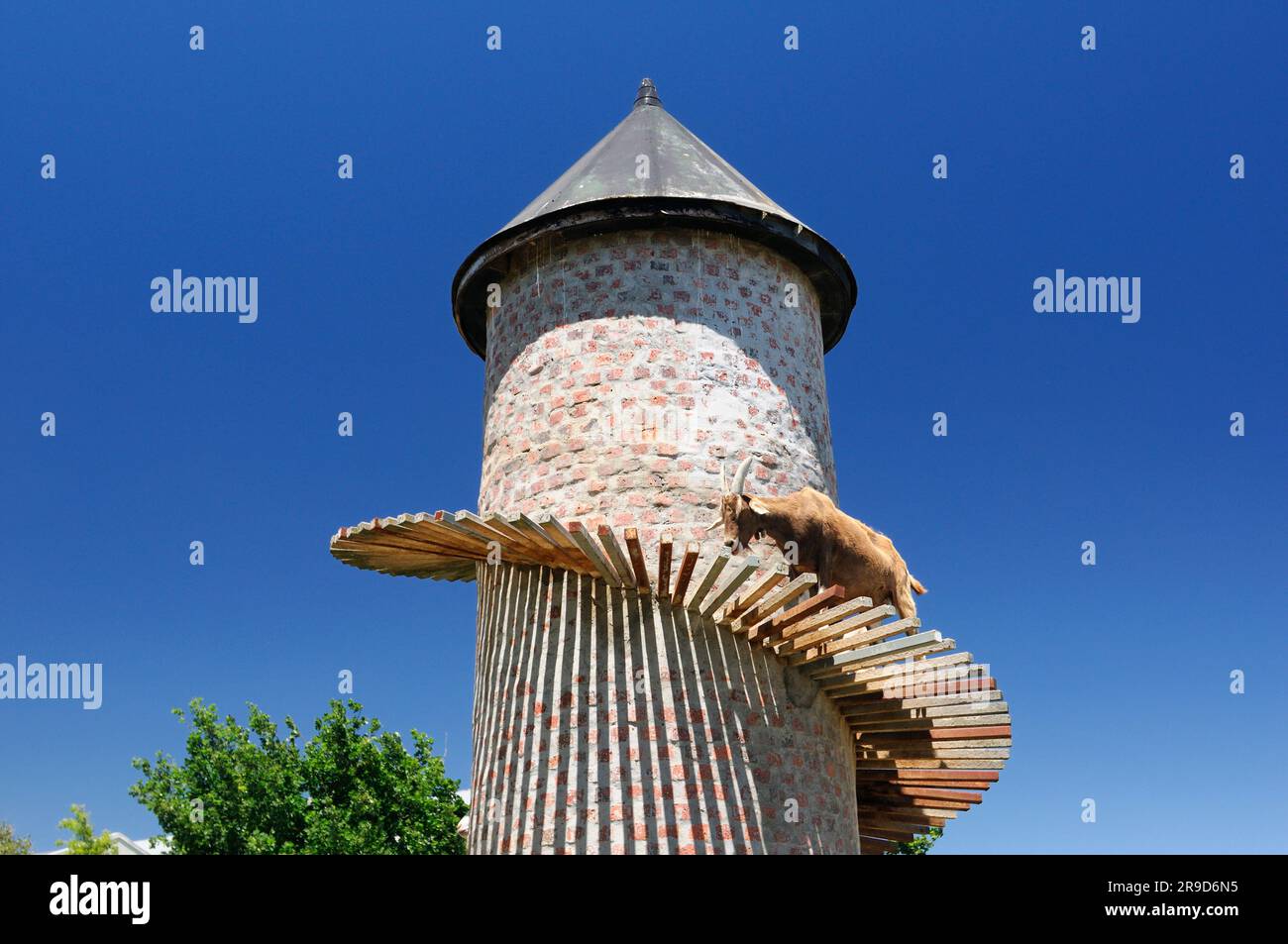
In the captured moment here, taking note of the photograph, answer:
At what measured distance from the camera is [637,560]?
942 cm

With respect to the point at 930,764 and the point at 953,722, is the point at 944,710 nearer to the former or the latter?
the point at 953,722

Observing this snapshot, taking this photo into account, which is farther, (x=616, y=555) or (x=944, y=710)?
(x=944, y=710)

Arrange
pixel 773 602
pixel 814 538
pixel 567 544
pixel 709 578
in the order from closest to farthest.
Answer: pixel 709 578 → pixel 773 602 → pixel 567 544 → pixel 814 538

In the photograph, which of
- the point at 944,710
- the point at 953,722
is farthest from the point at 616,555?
the point at 953,722

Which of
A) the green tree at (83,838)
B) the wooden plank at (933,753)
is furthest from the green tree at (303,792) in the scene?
the wooden plank at (933,753)

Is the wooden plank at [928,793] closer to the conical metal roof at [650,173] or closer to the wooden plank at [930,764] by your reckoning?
the wooden plank at [930,764]

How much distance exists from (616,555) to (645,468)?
1.33m

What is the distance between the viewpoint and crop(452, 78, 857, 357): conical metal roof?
11555 millimetres

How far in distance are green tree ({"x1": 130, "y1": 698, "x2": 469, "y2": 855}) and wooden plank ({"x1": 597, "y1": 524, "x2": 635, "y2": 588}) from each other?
15.3 metres

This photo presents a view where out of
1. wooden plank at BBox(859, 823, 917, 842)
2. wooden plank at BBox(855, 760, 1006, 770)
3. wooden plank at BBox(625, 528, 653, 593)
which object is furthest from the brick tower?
wooden plank at BBox(859, 823, 917, 842)

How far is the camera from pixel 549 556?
33.1ft
